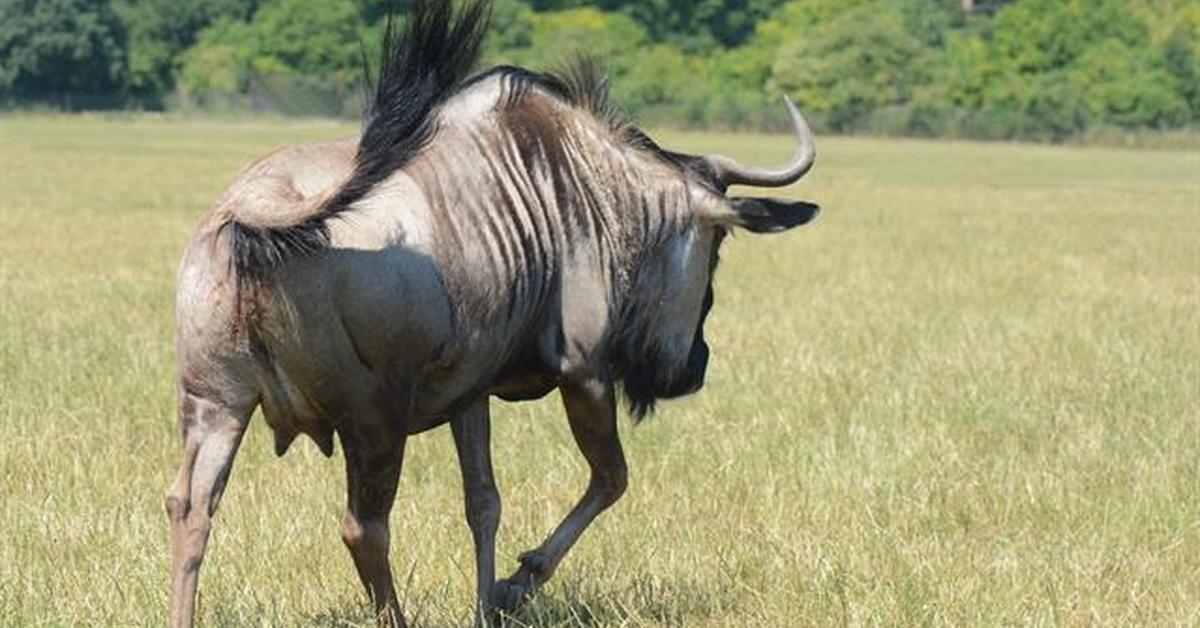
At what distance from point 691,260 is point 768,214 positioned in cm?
25

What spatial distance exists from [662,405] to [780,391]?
1152 millimetres

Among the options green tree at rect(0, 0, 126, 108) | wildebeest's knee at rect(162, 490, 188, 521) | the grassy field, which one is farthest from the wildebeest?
green tree at rect(0, 0, 126, 108)

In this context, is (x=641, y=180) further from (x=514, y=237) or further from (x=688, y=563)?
(x=688, y=563)

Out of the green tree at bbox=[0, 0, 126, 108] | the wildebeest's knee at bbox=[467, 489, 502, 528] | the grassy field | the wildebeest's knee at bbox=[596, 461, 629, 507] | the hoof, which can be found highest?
the wildebeest's knee at bbox=[596, 461, 629, 507]

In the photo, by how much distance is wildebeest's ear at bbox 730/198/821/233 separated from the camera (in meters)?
5.78

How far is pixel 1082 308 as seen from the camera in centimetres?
1733

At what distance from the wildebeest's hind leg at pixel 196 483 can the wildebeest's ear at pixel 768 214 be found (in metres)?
1.63

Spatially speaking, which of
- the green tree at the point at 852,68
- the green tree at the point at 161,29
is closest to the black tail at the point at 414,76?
the green tree at the point at 852,68

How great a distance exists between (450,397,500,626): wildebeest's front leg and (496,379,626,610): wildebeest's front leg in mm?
64

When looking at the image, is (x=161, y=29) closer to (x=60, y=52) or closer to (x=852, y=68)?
(x=60, y=52)

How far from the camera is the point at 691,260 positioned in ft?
19.3

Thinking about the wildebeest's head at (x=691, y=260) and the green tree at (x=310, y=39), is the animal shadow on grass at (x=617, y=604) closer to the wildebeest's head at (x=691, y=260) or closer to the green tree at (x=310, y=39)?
the wildebeest's head at (x=691, y=260)

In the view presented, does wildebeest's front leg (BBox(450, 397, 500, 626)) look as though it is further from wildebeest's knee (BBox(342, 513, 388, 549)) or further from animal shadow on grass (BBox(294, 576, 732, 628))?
wildebeest's knee (BBox(342, 513, 388, 549))

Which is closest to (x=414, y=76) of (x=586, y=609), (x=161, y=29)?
(x=586, y=609)
